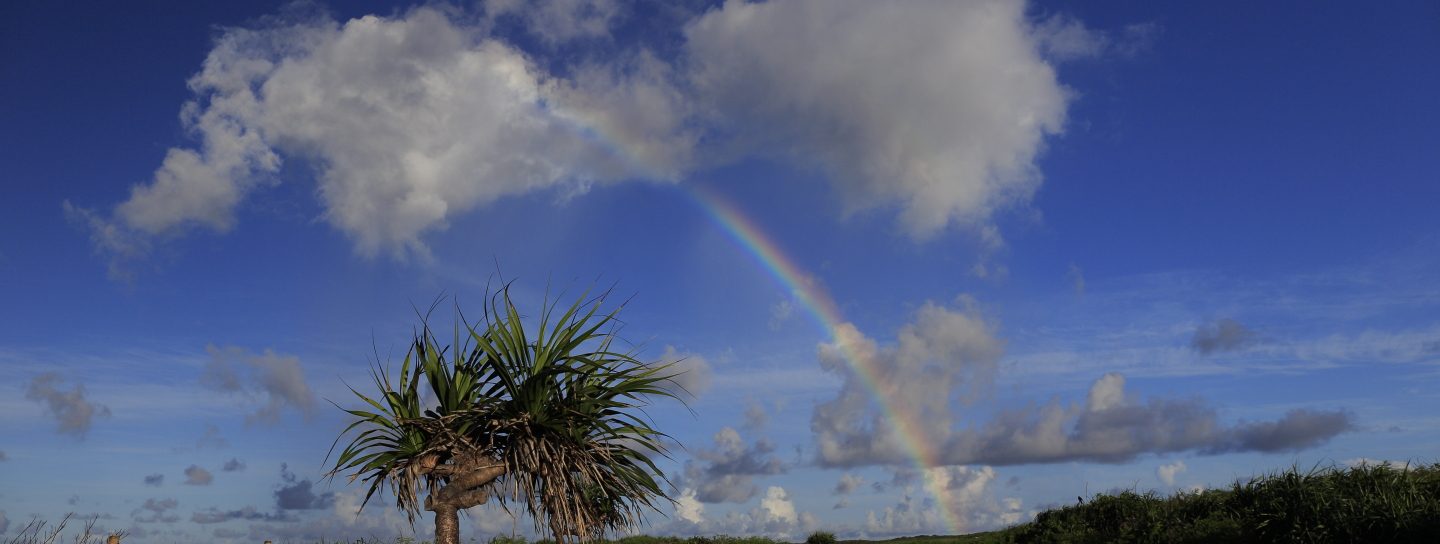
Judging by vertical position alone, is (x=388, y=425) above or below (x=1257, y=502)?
above

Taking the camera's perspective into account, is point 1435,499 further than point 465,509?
No

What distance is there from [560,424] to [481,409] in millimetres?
1431

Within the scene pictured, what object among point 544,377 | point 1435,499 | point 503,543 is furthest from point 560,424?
point 1435,499

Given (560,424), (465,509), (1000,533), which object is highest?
(560,424)

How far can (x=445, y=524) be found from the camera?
610 inches

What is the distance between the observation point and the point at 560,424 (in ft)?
51.6

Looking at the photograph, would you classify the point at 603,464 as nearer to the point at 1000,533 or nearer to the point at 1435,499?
the point at 1000,533

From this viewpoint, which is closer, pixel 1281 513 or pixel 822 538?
pixel 1281 513

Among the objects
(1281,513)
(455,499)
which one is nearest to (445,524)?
(455,499)

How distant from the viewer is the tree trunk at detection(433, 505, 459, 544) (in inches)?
610

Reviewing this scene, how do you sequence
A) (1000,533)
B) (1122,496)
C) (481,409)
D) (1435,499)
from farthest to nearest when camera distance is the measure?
(1000,533) < (1122,496) < (481,409) < (1435,499)

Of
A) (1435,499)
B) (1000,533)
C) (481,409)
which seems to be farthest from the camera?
(1000,533)

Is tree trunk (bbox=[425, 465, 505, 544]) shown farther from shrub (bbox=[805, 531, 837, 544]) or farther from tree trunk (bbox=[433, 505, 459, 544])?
shrub (bbox=[805, 531, 837, 544])

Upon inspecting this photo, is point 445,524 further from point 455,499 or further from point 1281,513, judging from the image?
point 1281,513
